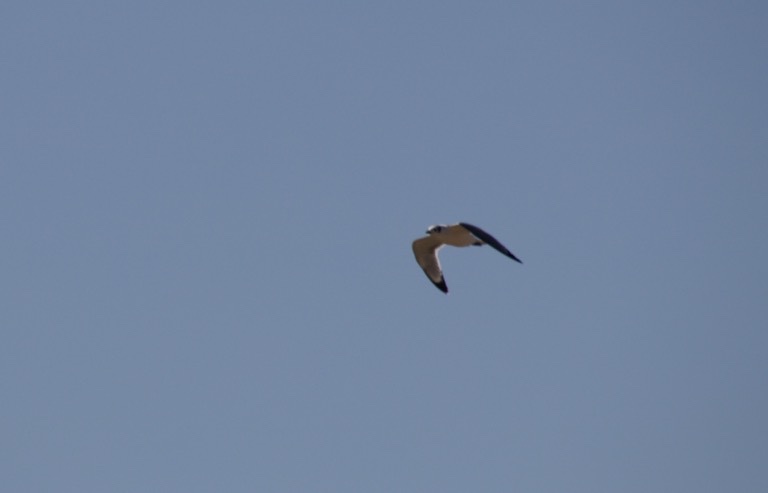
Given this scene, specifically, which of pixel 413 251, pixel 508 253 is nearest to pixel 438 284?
pixel 413 251

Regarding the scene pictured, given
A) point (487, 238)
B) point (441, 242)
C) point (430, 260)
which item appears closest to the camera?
point (487, 238)

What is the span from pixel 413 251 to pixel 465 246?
1.50 m

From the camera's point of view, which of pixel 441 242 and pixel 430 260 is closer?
pixel 441 242

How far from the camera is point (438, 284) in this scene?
94.0ft

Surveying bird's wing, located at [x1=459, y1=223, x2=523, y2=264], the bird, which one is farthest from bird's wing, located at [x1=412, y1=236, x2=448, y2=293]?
bird's wing, located at [x1=459, y1=223, x2=523, y2=264]

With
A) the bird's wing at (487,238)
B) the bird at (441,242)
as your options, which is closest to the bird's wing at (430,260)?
the bird at (441,242)

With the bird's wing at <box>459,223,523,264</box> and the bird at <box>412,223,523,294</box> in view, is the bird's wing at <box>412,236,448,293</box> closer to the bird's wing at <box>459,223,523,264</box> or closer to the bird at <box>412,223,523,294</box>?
the bird at <box>412,223,523,294</box>

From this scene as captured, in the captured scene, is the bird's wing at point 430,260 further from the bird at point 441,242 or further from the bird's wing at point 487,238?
the bird's wing at point 487,238

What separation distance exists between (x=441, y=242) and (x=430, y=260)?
0.76 meters

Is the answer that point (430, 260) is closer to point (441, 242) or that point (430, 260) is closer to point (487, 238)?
point (441, 242)

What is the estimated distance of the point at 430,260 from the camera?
2892 centimetres

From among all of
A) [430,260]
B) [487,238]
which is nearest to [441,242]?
[430,260]

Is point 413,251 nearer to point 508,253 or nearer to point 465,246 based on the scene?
point 465,246

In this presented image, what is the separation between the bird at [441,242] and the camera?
84.3 feet
